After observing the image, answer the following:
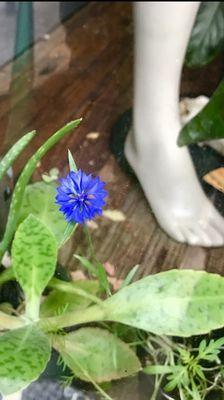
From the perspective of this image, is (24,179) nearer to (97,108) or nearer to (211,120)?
(211,120)

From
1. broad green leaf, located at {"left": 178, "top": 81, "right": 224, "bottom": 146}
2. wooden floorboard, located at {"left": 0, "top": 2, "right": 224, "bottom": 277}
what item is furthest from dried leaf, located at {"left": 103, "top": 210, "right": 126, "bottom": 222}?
broad green leaf, located at {"left": 178, "top": 81, "right": 224, "bottom": 146}

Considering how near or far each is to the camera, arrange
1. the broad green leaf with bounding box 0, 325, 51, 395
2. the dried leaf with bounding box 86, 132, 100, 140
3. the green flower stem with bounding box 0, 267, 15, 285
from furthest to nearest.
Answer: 1. the dried leaf with bounding box 86, 132, 100, 140
2. the green flower stem with bounding box 0, 267, 15, 285
3. the broad green leaf with bounding box 0, 325, 51, 395

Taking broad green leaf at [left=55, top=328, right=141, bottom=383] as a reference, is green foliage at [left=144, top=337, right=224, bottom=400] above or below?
below

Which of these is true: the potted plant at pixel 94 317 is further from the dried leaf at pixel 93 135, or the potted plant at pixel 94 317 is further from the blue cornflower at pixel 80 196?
the dried leaf at pixel 93 135

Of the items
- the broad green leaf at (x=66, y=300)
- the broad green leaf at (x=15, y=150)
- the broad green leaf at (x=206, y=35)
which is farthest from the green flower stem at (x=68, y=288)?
the broad green leaf at (x=206, y=35)

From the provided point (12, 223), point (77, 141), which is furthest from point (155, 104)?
point (12, 223)

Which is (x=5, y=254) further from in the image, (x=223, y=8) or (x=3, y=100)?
(x=223, y=8)

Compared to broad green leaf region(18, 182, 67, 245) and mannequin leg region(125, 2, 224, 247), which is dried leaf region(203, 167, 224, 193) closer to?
mannequin leg region(125, 2, 224, 247)
